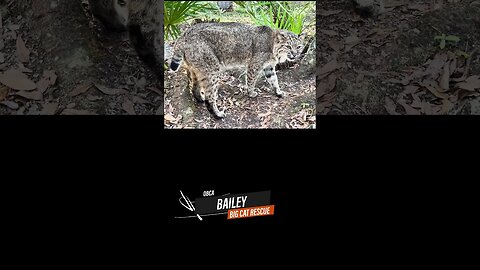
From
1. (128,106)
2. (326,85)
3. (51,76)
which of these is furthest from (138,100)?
(326,85)

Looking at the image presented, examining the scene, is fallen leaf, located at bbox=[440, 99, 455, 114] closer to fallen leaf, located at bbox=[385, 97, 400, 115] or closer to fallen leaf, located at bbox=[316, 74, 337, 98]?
fallen leaf, located at bbox=[385, 97, 400, 115]

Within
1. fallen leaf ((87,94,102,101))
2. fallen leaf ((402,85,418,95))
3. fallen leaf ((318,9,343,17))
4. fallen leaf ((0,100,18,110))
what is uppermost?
fallen leaf ((318,9,343,17))

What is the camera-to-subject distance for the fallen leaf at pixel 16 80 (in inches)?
76.5

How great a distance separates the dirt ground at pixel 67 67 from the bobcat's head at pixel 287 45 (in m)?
0.55

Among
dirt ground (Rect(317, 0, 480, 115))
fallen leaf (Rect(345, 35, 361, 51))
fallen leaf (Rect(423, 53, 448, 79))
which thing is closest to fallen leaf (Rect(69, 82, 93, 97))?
dirt ground (Rect(317, 0, 480, 115))

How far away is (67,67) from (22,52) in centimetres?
19

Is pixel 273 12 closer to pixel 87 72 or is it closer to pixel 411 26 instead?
pixel 411 26

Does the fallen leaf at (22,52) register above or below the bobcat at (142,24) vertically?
below

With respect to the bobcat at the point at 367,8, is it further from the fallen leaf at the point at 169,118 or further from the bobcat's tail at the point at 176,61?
the fallen leaf at the point at 169,118

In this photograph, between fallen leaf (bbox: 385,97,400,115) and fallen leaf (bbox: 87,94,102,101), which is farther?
fallen leaf (bbox: 385,97,400,115)

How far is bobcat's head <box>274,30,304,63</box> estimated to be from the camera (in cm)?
212

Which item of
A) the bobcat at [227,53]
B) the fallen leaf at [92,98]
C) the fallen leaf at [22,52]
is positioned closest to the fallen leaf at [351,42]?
the bobcat at [227,53]

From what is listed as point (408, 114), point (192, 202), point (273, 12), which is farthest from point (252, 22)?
point (192, 202)

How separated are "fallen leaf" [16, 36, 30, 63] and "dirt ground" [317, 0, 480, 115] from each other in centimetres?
125
